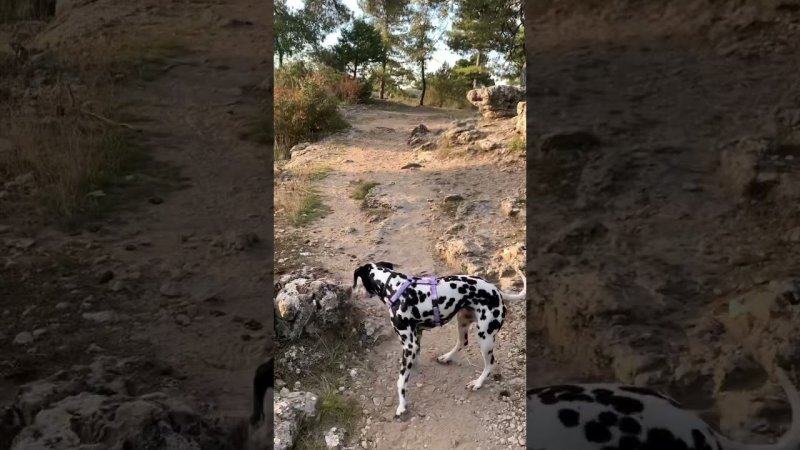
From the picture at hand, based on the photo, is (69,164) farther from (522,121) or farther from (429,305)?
(522,121)

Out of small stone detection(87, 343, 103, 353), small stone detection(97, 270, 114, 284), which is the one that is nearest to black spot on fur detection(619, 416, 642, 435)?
small stone detection(87, 343, 103, 353)

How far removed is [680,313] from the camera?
3.66 m

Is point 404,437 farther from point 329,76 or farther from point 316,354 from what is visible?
point 329,76

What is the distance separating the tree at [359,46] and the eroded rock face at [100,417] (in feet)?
46.4

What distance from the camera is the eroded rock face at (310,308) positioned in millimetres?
3664

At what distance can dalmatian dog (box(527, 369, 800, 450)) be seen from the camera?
1935mm

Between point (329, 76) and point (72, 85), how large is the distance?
7.79 metres

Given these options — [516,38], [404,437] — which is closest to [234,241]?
[404,437]

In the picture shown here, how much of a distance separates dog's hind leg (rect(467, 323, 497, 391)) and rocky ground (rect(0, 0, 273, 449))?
1.30 m

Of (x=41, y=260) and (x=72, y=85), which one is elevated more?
(x=72, y=85)

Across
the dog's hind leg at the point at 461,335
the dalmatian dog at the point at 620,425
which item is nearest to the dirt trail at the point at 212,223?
the dog's hind leg at the point at 461,335

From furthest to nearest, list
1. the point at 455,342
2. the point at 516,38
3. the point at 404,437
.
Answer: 1. the point at 516,38
2. the point at 455,342
3. the point at 404,437

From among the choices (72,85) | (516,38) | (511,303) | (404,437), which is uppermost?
(516,38)

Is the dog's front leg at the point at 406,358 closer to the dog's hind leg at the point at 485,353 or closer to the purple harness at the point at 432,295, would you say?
the purple harness at the point at 432,295
